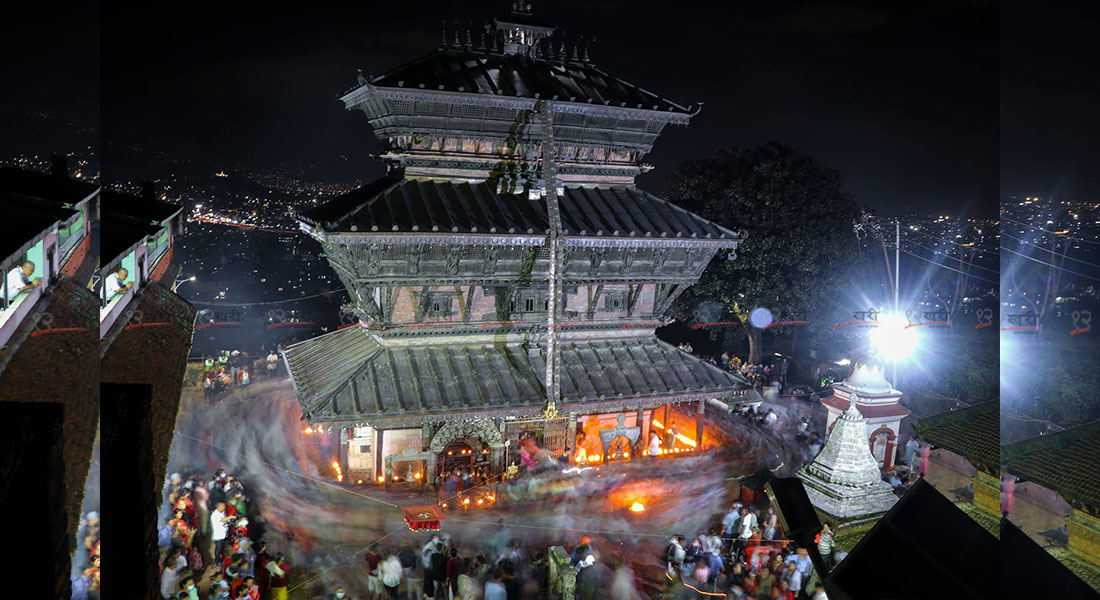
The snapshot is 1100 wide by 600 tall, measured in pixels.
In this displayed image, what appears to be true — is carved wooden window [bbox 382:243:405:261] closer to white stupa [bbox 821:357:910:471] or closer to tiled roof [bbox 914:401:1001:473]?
tiled roof [bbox 914:401:1001:473]

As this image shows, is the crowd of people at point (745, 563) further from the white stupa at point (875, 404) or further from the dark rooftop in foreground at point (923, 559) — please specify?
the white stupa at point (875, 404)

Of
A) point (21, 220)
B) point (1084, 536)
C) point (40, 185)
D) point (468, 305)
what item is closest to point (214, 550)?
point (468, 305)

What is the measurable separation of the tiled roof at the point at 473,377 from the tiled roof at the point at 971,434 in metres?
3.46

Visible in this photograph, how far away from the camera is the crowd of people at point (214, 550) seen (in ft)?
26.0

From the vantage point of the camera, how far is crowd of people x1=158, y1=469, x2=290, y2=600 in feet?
26.0

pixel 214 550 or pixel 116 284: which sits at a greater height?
pixel 116 284

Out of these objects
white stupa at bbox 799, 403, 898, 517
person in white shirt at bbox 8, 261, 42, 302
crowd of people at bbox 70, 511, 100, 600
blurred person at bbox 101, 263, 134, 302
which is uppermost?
blurred person at bbox 101, 263, 134, 302

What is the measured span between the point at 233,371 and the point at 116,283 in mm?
12995

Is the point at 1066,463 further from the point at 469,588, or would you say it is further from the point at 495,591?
the point at 469,588

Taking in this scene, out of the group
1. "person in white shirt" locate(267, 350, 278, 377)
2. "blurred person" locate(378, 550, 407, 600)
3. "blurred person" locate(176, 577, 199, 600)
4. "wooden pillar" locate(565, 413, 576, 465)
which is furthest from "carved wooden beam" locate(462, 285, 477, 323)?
"person in white shirt" locate(267, 350, 278, 377)

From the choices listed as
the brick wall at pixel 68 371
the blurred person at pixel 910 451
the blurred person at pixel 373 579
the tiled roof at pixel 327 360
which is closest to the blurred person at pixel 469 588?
the blurred person at pixel 373 579

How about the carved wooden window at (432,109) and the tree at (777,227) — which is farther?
the tree at (777,227)

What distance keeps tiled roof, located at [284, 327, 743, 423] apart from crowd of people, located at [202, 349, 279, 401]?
4.92 metres

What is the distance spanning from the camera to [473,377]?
1198 cm
